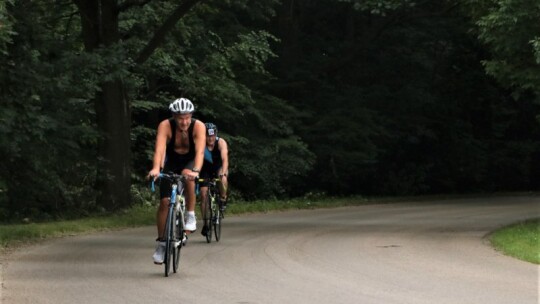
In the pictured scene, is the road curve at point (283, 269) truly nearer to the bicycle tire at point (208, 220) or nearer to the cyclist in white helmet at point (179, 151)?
the bicycle tire at point (208, 220)

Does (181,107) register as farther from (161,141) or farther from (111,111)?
(111,111)

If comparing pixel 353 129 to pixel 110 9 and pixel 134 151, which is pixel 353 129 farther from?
pixel 110 9

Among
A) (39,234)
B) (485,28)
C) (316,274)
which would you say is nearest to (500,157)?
(485,28)

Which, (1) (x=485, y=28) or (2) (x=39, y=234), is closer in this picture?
(2) (x=39, y=234)

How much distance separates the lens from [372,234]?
19.7 meters

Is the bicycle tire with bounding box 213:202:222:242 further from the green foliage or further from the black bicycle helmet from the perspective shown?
the green foliage

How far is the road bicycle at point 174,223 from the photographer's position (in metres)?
12.3

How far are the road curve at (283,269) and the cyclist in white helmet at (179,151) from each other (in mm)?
677

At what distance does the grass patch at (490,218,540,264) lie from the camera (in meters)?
15.2

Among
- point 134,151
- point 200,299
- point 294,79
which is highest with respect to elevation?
point 294,79

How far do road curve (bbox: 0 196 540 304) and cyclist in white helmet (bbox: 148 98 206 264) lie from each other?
0.68 meters

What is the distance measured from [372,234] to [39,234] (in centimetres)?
597

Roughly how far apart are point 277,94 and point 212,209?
834 inches


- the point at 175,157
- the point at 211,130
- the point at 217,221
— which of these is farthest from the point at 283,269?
the point at 217,221
